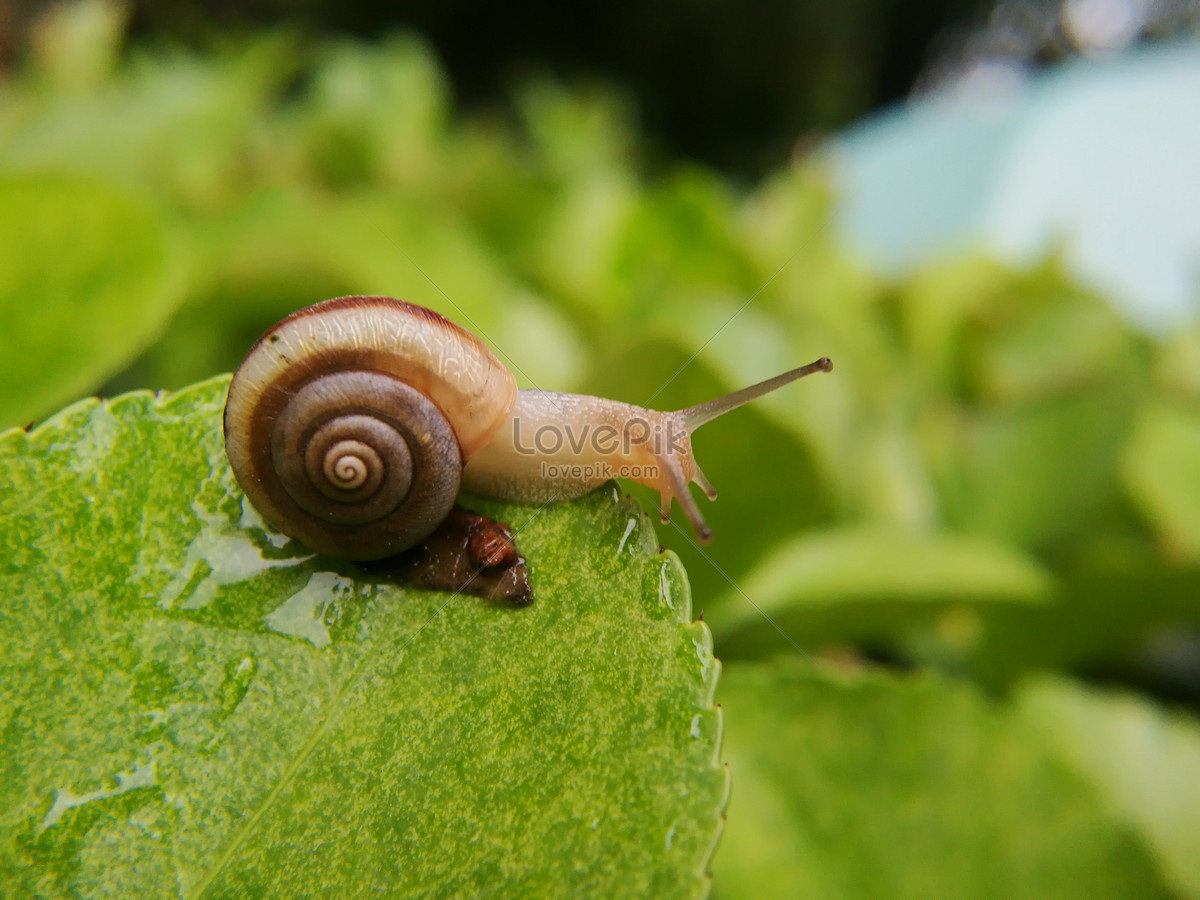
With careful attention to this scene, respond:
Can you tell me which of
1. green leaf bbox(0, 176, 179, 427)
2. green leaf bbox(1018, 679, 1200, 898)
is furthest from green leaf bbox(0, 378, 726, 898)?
green leaf bbox(1018, 679, 1200, 898)

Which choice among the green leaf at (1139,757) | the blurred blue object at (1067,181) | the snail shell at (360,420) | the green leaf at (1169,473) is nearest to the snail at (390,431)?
the snail shell at (360,420)

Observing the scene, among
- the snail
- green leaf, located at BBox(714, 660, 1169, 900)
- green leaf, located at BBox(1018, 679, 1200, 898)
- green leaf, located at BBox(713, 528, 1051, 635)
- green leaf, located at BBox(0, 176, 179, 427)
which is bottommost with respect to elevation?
green leaf, located at BBox(1018, 679, 1200, 898)

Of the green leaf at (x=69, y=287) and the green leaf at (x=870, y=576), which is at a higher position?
the green leaf at (x=69, y=287)

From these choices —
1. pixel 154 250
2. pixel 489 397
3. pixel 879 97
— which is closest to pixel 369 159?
pixel 154 250

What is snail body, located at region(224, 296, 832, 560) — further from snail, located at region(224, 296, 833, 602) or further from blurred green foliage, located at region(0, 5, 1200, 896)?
blurred green foliage, located at region(0, 5, 1200, 896)

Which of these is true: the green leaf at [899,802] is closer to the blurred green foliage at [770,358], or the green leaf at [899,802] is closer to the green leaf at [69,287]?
the blurred green foliage at [770,358]

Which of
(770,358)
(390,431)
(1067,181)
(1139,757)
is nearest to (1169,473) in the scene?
(1139,757)

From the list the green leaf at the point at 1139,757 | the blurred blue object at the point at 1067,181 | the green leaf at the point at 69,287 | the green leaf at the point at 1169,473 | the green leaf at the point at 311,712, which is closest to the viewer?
the green leaf at the point at 311,712
